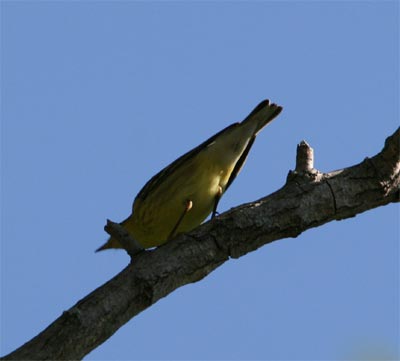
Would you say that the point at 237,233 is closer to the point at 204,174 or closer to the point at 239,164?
the point at 204,174

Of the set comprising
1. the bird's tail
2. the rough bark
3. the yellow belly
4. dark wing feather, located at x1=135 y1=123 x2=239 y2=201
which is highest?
dark wing feather, located at x1=135 y1=123 x2=239 y2=201

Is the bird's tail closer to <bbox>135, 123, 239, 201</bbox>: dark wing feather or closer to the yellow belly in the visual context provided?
<bbox>135, 123, 239, 201</bbox>: dark wing feather

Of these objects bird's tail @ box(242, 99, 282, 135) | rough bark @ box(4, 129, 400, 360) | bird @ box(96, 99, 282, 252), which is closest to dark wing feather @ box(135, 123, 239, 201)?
bird @ box(96, 99, 282, 252)

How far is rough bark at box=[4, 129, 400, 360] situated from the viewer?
164 inches

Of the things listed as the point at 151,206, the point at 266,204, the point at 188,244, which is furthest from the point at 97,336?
the point at 151,206

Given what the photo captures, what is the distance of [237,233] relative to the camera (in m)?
4.73

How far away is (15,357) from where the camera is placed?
386 cm

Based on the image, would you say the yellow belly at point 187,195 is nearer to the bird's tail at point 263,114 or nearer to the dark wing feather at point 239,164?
the dark wing feather at point 239,164

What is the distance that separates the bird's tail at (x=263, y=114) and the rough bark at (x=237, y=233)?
1.82 metres

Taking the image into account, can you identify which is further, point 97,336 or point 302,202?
point 302,202

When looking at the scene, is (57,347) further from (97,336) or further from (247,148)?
(247,148)

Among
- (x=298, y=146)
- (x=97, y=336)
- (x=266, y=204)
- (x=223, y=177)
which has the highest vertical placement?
(x=223, y=177)

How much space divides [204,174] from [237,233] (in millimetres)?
2263

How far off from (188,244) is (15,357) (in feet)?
4.40
